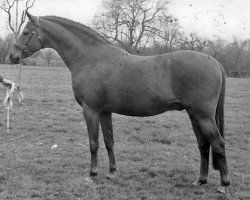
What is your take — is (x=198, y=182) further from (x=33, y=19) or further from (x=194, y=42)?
(x=194, y=42)

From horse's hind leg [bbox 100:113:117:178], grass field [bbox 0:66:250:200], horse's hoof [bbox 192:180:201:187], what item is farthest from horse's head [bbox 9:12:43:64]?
horse's hoof [bbox 192:180:201:187]

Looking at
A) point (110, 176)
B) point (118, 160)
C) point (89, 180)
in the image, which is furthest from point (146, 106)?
point (118, 160)

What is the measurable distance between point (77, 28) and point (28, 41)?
0.85 metres

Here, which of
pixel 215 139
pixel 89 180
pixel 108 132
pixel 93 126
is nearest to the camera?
pixel 215 139

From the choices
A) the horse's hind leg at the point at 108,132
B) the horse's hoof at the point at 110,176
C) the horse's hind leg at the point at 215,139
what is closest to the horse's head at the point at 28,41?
the horse's hind leg at the point at 108,132

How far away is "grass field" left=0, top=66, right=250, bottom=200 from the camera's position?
16.7 ft

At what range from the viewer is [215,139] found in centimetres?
495

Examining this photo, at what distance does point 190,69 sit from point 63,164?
118 inches

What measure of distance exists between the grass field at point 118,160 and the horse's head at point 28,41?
2007mm

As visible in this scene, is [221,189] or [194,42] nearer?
[221,189]

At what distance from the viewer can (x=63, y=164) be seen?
6.28 metres

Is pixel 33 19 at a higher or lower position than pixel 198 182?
higher

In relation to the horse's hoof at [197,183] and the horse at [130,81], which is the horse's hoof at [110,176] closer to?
the horse at [130,81]

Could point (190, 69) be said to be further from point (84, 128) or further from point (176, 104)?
point (84, 128)
